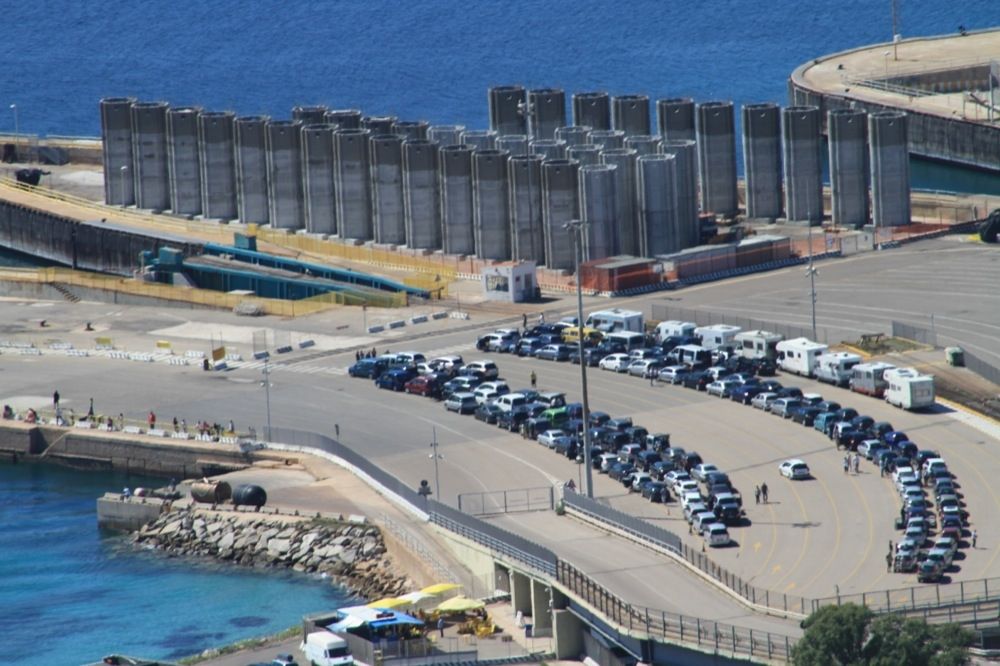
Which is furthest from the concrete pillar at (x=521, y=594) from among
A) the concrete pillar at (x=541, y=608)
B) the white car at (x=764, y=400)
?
the white car at (x=764, y=400)

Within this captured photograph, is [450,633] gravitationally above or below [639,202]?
below

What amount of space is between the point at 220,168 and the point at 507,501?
264 feet

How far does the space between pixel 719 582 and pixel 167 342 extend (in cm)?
5999

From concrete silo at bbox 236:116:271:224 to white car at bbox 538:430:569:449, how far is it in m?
66.2

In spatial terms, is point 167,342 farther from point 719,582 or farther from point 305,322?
point 719,582

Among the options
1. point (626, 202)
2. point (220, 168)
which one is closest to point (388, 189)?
point (220, 168)

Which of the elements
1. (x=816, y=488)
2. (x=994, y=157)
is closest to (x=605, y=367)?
(x=816, y=488)

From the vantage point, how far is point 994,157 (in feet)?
653

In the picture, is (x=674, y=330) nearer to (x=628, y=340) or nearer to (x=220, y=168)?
(x=628, y=340)

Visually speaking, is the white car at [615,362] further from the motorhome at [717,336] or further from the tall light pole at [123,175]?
the tall light pole at [123,175]

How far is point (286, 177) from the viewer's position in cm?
17100

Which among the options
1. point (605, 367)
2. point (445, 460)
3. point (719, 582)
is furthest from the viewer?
point (605, 367)

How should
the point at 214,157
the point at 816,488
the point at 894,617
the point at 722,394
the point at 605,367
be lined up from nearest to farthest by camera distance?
the point at 894,617, the point at 816,488, the point at 722,394, the point at 605,367, the point at 214,157

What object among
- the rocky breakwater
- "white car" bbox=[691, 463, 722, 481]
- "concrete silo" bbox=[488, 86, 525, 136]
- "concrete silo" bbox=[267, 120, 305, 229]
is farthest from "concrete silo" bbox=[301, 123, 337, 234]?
"white car" bbox=[691, 463, 722, 481]
